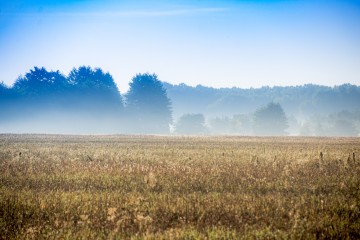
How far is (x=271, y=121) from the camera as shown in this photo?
3890 inches

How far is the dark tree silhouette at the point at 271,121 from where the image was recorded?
323ft

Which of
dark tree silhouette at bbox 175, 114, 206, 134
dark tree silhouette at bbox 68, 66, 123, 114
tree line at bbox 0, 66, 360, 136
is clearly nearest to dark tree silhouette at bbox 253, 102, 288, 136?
tree line at bbox 0, 66, 360, 136

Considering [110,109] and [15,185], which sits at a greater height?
[110,109]

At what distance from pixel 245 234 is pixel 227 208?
4.50ft

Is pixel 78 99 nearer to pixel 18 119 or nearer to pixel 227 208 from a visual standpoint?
pixel 18 119

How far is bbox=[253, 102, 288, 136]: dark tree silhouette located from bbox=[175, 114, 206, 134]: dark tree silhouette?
19.2 meters

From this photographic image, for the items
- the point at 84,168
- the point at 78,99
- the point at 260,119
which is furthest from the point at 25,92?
the point at 84,168

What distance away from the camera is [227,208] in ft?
22.9

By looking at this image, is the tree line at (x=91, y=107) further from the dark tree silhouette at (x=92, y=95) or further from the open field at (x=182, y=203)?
the open field at (x=182, y=203)

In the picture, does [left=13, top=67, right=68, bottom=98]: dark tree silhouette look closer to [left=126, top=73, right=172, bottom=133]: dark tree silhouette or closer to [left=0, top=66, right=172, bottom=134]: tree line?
[left=0, top=66, right=172, bottom=134]: tree line

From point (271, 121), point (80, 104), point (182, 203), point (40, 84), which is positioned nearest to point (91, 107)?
point (80, 104)

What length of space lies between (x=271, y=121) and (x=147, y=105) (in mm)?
40100

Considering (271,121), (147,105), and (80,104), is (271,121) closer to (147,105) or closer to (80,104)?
(147,105)

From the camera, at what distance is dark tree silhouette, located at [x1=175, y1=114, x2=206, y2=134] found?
93062 mm
